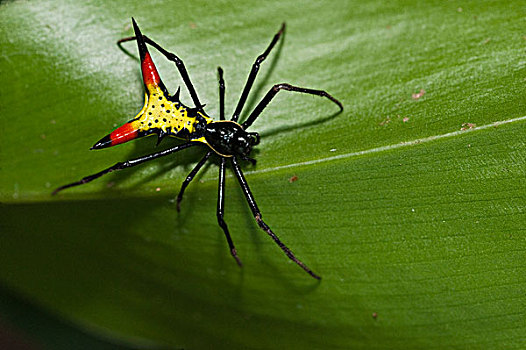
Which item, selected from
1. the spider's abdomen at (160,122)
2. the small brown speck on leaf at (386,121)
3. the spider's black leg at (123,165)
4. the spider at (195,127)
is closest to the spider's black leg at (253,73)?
the spider at (195,127)

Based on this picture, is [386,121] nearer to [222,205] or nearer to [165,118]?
[222,205]

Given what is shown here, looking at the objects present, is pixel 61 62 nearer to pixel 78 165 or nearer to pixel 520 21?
pixel 78 165

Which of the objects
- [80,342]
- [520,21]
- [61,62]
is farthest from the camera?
[80,342]

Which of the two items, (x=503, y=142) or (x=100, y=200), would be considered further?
(x=100, y=200)

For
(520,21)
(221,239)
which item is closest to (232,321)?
(221,239)

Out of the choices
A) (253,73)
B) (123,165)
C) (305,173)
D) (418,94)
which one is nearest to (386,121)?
(418,94)

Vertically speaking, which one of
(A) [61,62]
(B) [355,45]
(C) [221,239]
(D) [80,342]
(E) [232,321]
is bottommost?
(D) [80,342]
